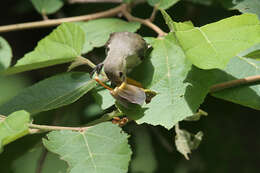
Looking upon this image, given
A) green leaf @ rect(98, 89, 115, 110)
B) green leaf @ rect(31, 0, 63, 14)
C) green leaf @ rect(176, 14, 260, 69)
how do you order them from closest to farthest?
green leaf @ rect(176, 14, 260, 69), green leaf @ rect(98, 89, 115, 110), green leaf @ rect(31, 0, 63, 14)

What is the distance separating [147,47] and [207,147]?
0.84 metres

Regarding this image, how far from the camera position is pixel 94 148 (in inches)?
43.0

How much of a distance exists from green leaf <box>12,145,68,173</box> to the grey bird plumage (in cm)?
47

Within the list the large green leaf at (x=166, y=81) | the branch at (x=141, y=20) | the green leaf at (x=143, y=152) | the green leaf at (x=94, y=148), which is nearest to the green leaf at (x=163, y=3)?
the branch at (x=141, y=20)

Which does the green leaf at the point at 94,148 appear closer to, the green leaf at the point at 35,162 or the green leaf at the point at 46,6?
the green leaf at the point at 35,162

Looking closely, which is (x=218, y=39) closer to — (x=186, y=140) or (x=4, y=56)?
(x=186, y=140)

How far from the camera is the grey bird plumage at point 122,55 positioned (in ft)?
3.68

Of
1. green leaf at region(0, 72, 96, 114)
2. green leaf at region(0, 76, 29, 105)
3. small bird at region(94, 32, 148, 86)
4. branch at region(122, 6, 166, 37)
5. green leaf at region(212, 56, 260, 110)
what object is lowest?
green leaf at region(0, 76, 29, 105)

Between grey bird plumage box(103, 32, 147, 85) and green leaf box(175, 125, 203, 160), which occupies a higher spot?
grey bird plumage box(103, 32, 147, 85)

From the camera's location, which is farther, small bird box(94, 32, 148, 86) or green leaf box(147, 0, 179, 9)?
green leaf box(147, 0, 179, 9)

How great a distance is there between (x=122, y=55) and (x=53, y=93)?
302mm

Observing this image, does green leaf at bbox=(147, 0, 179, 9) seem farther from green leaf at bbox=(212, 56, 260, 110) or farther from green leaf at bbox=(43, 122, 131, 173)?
green leaf at bbox=(43, 122, 131, 173)

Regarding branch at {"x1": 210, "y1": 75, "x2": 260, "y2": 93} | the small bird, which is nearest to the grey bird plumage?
the small bird

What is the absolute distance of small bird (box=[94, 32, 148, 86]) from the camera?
1.12 m
